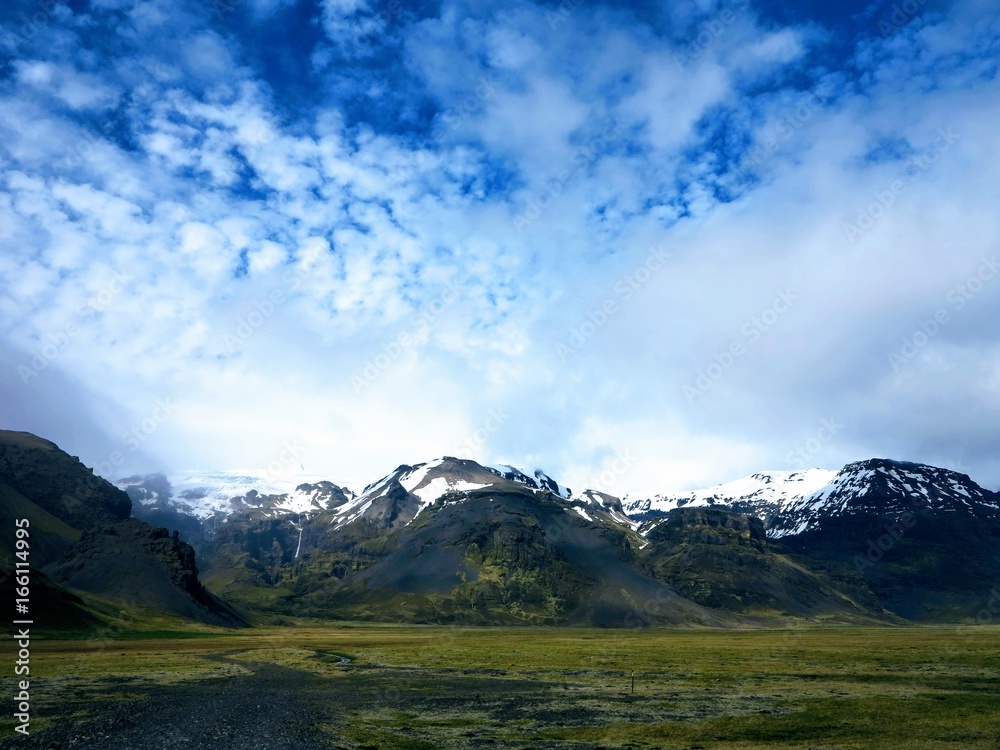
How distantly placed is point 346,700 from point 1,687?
29582mm

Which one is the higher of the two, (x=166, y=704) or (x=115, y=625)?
(x=166, y=704)

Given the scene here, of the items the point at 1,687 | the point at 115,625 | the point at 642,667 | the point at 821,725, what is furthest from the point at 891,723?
the point at 115,625

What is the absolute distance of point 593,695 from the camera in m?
59.8

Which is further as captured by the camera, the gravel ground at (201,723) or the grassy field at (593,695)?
the grassy field at (593,695)

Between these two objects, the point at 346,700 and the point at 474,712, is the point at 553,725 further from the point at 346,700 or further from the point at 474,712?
the point at 346,700

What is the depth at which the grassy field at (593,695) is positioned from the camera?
40.6 m

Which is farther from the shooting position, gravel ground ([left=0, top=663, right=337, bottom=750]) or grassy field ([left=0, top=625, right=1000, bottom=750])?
grassy field ([left=0, top=625, right=1000, bottom=750])

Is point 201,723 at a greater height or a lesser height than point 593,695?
greater

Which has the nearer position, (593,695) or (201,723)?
(201,723)

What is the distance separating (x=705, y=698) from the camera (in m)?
56.8

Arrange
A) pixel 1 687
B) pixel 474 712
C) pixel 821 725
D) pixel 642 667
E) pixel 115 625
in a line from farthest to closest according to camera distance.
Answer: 1. pixel 115 625
2. pixel 642 667
3. pixel 1 687
4. pixel 474 712
5. pixel 821 725

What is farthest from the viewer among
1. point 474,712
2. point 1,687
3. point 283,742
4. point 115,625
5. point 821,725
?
point 115,625

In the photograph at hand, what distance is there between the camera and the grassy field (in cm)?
4056

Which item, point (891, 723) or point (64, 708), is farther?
point (64, 708)
